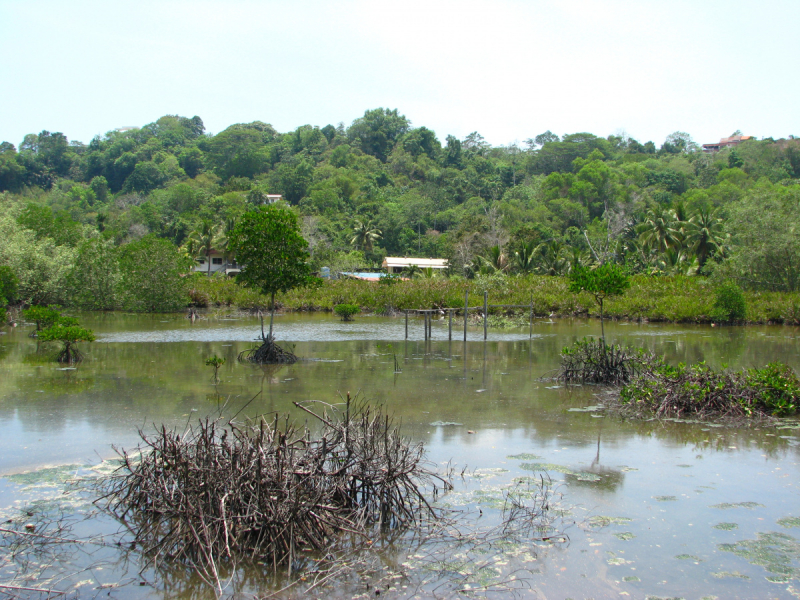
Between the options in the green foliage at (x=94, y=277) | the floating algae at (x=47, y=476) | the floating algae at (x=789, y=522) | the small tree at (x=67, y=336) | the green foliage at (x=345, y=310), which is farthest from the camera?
the green foliage at (x=94, y=277)

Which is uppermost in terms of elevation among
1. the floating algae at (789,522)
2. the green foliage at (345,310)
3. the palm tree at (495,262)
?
the palm tree at (495,262)

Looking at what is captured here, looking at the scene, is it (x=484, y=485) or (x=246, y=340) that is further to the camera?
(x=246, y=340)

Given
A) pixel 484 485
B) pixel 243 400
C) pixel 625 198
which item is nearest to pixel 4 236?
pixel 243 400

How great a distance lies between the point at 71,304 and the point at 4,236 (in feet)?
13.7

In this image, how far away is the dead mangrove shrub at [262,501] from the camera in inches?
Answer: 205

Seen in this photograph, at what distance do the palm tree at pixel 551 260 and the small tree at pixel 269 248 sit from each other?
26.6m

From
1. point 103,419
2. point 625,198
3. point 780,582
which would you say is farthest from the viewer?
point 625,198

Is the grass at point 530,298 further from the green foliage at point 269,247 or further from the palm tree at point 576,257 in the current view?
the green foliage at point 269,247

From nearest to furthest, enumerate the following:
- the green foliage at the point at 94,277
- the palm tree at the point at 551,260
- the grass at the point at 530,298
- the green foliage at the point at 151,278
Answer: the grass at the point at 530,298 < the green foliage at the point at 151,278 < the green foliage at the point at 94,277 < the palm tree at the point at 551,260

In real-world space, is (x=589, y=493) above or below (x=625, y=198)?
below

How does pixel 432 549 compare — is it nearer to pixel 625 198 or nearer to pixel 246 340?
pixel 246 340

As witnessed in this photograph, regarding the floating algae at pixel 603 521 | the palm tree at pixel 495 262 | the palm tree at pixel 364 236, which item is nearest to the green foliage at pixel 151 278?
the palm tree at pixel 495 262

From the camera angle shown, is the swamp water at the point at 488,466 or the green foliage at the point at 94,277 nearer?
the swamp water at the point at 488,466

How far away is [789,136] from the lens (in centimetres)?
9219
